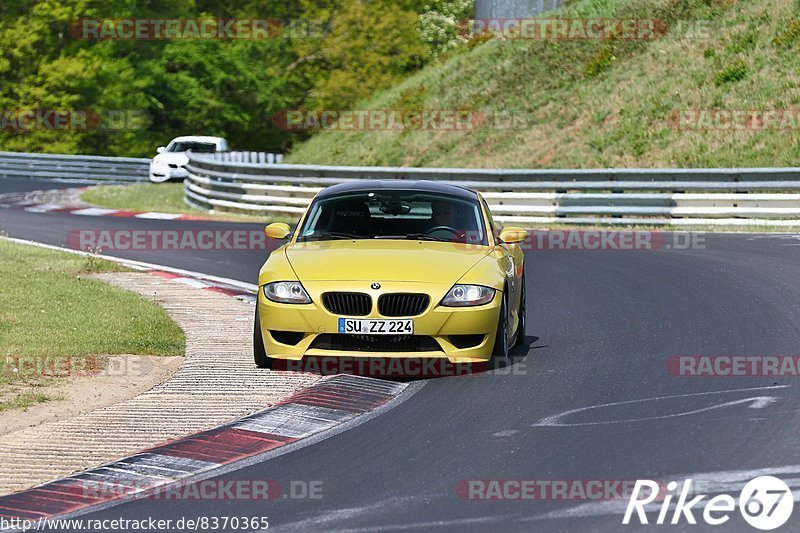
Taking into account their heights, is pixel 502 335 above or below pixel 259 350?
above

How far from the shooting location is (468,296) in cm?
1027

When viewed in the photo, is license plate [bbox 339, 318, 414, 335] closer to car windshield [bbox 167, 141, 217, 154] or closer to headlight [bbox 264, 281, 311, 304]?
headlight [bbox 264, 281, 311, 304]

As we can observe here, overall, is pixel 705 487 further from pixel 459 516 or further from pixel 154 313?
pixel 154 313

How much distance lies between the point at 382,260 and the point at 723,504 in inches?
179

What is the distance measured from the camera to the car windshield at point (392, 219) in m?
11.5

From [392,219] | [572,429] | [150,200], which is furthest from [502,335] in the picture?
[150,200]

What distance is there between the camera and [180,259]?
64.3ft

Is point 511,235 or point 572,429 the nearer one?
point 572,429

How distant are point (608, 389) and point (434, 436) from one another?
1909 mm

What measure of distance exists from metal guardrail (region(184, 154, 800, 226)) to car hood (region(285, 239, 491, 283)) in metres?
13.4

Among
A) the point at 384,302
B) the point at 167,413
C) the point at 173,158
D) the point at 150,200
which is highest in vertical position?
the point at 384,302

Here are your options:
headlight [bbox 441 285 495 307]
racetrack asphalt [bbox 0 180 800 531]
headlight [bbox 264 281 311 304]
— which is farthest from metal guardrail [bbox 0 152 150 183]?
headlight [bbox 441 285 495 307]

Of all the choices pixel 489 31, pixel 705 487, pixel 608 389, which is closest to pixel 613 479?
pixel 705 487

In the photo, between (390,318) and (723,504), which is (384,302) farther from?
(723,504)
